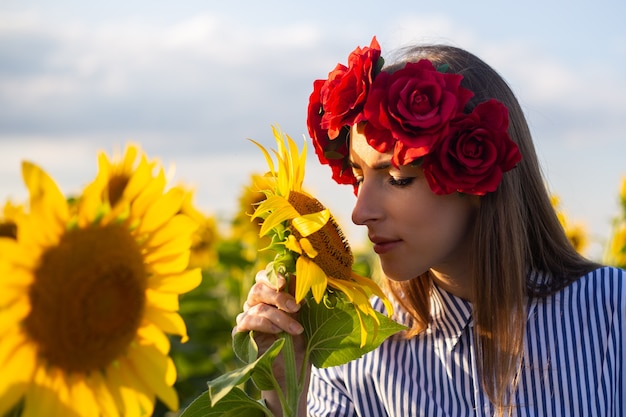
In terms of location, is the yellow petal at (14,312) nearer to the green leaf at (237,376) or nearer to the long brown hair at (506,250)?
the green leaf at (237,376)

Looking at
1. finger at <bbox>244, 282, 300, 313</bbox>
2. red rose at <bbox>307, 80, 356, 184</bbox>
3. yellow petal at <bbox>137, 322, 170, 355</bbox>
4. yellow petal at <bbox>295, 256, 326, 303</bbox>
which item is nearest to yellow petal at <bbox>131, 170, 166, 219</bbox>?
yellow petal at <bbox>137, 322, 170, 355</bbox>

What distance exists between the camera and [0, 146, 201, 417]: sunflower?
808mm

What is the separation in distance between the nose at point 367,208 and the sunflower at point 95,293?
69cm

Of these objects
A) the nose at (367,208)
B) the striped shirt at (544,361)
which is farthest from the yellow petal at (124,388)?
the striped shirt at (544,361)

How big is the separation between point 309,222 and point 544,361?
2.81 ft

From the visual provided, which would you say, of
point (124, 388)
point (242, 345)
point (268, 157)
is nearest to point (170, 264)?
point (124, 388)

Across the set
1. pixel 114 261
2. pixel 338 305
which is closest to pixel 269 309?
pixel 338 305

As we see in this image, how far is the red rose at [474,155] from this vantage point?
1.59 meters

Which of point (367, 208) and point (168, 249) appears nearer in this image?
point (168, 249)

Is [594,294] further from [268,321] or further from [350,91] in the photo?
[268,321]

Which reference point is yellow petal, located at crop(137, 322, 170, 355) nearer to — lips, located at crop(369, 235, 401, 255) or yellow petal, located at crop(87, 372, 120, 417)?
yellow petal, located at crop(87, 372, 120, 417)

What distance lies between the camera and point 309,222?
1.27 meters

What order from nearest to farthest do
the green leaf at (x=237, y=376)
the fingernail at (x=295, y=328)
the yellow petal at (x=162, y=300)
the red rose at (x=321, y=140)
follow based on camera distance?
the yellow petal at (x=162, y=300)
the green leaf at (x=237, y=376)
the fingernail at (x=295, y=328)
the red rose at (x=321, y=140)

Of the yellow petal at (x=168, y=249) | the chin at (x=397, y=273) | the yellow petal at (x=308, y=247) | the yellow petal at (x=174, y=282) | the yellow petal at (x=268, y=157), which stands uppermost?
the yellow petal at (x=268, y=157)
